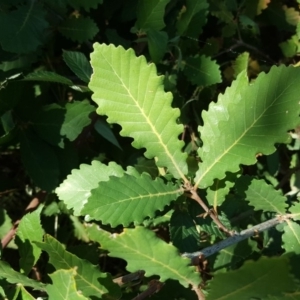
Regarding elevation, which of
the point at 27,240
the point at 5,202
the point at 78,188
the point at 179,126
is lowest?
the point at 5,202

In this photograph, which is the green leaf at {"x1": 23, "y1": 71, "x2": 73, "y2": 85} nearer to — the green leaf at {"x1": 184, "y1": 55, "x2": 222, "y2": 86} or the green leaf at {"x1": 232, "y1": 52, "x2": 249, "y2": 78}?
the green leaf at {"x1": 184, "y1": 55, "x2": 222, "y2": 86}

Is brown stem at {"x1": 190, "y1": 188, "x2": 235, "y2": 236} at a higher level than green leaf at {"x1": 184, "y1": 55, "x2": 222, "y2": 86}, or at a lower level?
lower

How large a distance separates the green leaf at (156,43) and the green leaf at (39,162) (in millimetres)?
437

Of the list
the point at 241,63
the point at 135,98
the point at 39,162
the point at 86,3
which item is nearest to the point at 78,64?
the point at 86,3

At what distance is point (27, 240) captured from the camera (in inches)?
50.6

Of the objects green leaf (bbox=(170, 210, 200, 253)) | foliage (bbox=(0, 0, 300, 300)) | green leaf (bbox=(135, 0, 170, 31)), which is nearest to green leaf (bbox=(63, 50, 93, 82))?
foliage (bbox=(0, 0, 300, 300))

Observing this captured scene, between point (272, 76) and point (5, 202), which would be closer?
point (272, 76)

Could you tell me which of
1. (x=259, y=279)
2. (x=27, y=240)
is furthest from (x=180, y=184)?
(x=27, y=240)

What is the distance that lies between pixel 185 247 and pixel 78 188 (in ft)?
0.98

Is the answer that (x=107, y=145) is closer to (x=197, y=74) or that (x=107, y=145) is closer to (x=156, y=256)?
(x=197, y=74)

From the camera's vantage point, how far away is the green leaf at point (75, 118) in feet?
4.70

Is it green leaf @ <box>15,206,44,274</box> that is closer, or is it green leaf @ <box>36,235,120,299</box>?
green leaf @ <box>36,235,120,299</box>

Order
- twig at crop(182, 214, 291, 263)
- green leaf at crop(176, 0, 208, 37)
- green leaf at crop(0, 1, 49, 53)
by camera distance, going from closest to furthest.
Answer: twig at crop(182, 214, 291, 263)
green leaf at crop(0, 1, 49, 53)
green leaf at crop(176, 0, 208, 37)

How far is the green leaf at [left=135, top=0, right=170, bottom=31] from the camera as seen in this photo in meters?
1.43
